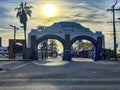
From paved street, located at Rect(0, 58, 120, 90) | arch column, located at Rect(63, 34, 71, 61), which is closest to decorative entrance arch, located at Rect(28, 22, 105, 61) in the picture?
arch column, located at Rect(63, 34, 71, 61)

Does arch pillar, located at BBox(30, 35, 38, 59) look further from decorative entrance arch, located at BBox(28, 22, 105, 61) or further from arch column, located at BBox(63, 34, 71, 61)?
arch column, located at BBox(63, 34, 71, 61)

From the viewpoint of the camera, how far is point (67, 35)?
8731cm

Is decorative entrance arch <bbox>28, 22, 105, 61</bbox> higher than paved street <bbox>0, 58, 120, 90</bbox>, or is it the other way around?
decorative entrance arch <bbox>28, 22, 105, 61</bbox>

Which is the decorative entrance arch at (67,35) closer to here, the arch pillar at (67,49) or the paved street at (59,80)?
the arch pillar at (67,49)

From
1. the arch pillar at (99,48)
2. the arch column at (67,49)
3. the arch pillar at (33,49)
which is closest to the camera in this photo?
the arch pillar at (33,49)

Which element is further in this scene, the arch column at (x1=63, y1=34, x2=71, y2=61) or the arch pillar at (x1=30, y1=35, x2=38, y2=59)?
the arch column at (x1=63, y1=34, x2=71, y2=61)

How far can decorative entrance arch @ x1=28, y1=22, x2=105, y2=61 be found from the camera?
86.7m

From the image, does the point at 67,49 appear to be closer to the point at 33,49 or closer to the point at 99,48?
the point at 99,48

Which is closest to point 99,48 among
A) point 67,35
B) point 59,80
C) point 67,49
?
point 67,49

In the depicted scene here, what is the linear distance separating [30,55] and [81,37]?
11.6 m

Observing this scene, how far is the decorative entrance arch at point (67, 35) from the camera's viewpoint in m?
86.7

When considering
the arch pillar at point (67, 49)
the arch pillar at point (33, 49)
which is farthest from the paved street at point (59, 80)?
the arch pillar at point (67, 49)

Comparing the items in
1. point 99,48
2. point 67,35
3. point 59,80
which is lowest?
point 59,80

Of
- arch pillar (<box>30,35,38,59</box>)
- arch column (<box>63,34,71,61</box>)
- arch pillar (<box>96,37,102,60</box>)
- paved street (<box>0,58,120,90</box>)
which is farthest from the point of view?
arch pillar (<box>96,37,102,60</box>)
